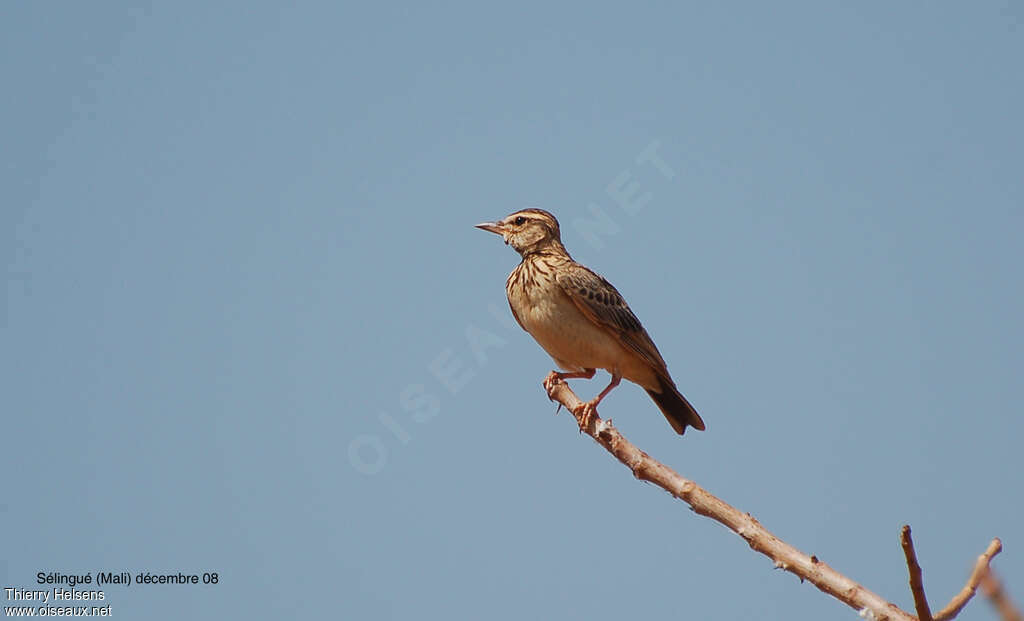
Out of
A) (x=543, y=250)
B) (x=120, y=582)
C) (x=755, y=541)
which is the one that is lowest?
(x=755, y=541)

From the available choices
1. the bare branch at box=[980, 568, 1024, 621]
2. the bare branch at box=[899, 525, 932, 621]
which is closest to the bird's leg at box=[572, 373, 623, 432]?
the bare branch at box=[899, 525, 932, 621]

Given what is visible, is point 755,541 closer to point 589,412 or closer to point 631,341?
point 589,412

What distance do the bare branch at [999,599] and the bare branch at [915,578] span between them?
2.90 feet

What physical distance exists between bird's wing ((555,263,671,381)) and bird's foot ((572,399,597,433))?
60.3 inches

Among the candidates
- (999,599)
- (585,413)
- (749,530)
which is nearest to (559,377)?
(585,413)

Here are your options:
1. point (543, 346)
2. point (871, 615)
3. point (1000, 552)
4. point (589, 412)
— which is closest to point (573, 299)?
point (543, 346)

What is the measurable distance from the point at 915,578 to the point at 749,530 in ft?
5.20

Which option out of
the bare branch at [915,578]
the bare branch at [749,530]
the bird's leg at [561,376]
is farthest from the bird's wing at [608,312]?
the bare branch at [915,578]

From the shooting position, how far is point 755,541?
5164 mm

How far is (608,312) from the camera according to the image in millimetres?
10648

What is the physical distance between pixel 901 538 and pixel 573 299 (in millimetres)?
7207

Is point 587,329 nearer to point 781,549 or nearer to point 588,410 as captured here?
point 588,410

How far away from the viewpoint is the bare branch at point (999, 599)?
2.29m

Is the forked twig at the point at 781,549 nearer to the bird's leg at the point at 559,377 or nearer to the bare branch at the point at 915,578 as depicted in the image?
the bare branch at the point at 915,578
